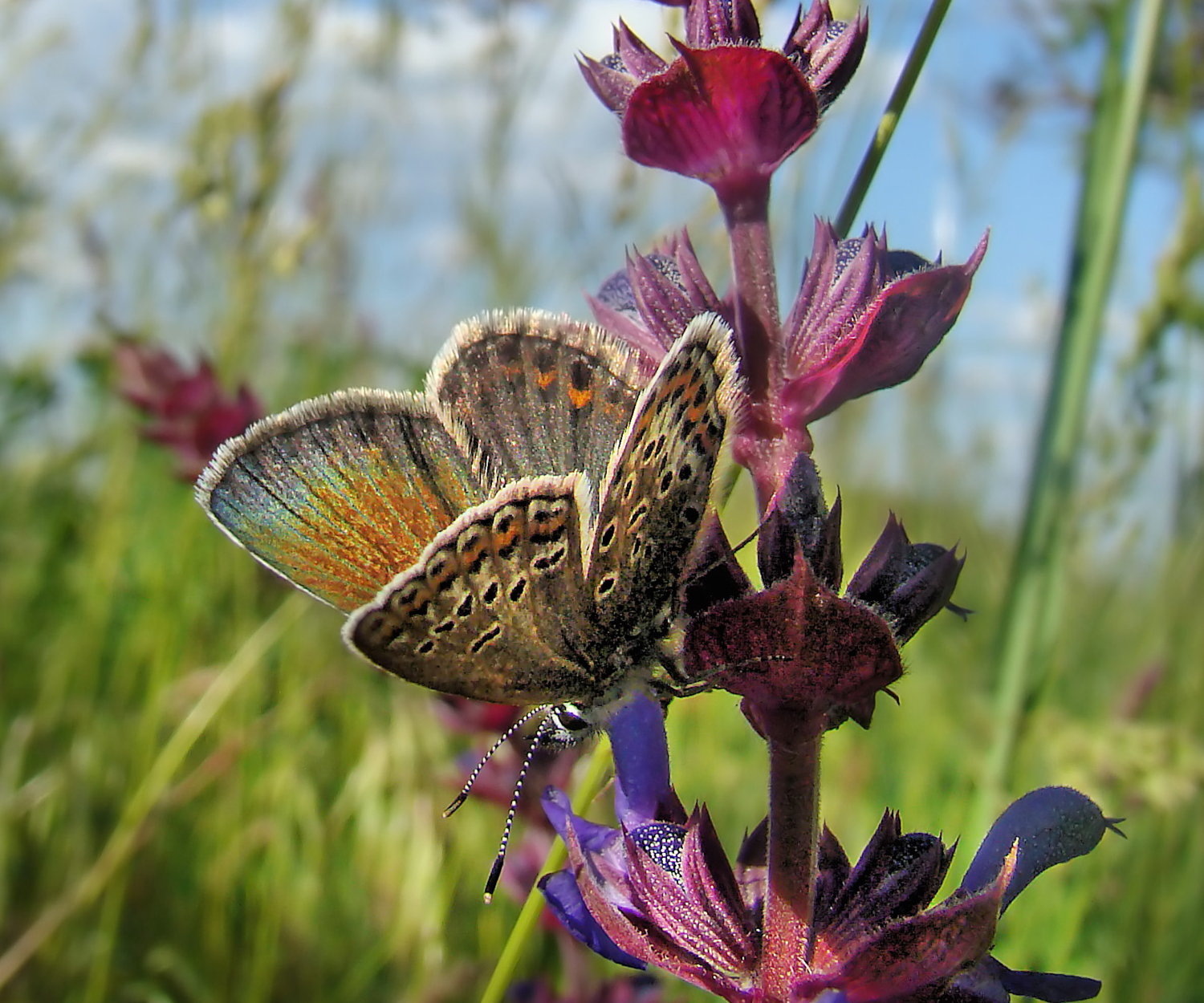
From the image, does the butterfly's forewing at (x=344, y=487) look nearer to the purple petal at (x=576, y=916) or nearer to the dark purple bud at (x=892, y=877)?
the purple petal at (x=576, y=916)

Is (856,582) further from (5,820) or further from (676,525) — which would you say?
(5,820)

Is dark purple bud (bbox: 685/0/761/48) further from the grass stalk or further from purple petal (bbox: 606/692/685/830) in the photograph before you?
the grass stalk

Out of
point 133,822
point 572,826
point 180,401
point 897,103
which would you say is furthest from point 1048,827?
point 180,401

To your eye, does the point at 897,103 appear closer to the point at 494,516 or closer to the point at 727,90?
the point at 727,90

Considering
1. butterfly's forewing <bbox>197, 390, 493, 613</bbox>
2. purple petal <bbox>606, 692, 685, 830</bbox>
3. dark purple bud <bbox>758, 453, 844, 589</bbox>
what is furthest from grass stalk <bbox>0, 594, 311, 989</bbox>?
dark purple bud <bbox>758, 453, 844, 589</bbox>

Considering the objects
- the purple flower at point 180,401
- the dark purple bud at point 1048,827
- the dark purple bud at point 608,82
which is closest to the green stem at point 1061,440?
the dark purple bud at point 1048,827

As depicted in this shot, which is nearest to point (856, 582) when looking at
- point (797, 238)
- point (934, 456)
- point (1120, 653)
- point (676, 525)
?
point (676, 525)
